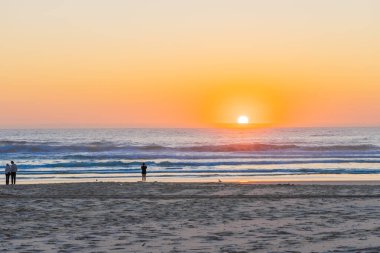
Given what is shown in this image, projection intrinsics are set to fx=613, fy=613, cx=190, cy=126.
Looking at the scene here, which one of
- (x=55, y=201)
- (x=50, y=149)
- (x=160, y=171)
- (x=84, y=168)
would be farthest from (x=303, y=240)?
(x=50, y=149)

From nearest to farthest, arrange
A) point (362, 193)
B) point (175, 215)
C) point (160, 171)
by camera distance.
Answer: point (175, 215)
point (362, 193)
point (160, 171)

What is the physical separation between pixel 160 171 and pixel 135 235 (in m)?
31.0

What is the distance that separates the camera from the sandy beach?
38.4 feet

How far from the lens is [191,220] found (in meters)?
15.3

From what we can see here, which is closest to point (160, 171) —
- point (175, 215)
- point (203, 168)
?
point (203, 168)

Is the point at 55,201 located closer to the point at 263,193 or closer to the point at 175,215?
the point at 175,215

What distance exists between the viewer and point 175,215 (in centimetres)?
1639

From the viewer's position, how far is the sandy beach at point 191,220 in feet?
38.4

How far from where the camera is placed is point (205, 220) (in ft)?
50.2

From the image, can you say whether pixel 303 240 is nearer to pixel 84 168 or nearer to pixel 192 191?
pixel 192 191

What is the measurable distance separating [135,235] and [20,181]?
23.5m

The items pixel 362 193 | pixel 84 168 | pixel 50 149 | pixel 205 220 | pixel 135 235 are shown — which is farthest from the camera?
pixel 50 149

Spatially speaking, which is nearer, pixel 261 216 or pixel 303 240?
pixel 303 240

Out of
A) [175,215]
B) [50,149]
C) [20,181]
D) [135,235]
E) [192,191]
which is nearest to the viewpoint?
[135,235]
